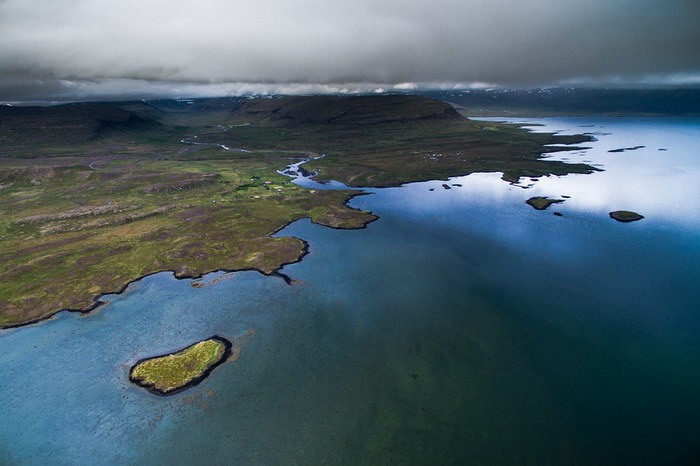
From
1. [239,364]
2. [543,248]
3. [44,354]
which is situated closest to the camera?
[239,364]

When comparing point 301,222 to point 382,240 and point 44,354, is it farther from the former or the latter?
point 44,354

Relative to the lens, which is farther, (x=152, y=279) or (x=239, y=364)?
(x=152, y=279)

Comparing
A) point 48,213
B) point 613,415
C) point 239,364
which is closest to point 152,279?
point 239,364

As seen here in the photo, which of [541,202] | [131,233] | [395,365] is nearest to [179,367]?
[395,365]

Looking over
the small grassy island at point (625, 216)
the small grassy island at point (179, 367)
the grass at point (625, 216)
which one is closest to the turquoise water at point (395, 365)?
→ the small grassy island at point (179, 367)

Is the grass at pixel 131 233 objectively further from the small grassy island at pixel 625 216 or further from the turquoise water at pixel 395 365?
the small grassy island at pixel 625 216

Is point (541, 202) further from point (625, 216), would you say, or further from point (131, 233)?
point (131, 233)
